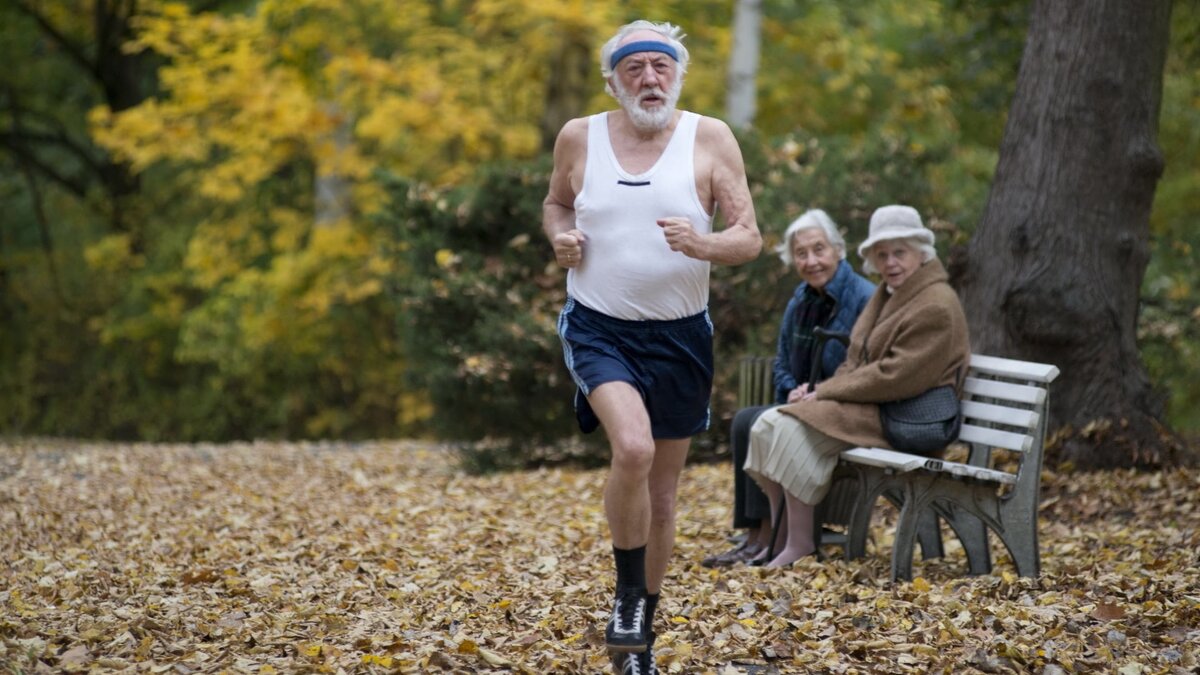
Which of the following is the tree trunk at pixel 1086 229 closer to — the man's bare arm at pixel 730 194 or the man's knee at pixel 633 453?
the man's bare arm at pixel 730 194

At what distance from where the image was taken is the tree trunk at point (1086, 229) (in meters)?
7.45

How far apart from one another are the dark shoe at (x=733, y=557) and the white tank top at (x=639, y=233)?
7.47ft

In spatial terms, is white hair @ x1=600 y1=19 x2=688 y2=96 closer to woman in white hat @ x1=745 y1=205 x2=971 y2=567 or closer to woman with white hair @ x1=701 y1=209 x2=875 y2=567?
woman in white hat @ x1=745 y1=205 x2=971 y2=567

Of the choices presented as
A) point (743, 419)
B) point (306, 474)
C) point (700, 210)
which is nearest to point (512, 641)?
point (700, 210)

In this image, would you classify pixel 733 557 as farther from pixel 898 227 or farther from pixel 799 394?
pixel 898 227

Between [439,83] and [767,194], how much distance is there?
675 centimetres

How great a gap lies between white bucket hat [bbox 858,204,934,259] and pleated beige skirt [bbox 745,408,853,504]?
0.81 meters

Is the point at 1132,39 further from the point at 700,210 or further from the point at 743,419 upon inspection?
the point at 700,210

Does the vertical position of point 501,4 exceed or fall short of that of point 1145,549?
it exceeds it

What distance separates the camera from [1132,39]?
24.5 ft

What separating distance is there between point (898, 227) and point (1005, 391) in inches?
32.1

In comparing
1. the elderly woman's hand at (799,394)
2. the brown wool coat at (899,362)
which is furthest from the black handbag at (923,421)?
the elderly woman's hand at (799,394)

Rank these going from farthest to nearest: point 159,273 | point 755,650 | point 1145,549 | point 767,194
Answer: point 159,273 < point 767,194 < point 1145,549 < point 755,650

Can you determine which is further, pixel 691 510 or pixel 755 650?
pixel 691 510
